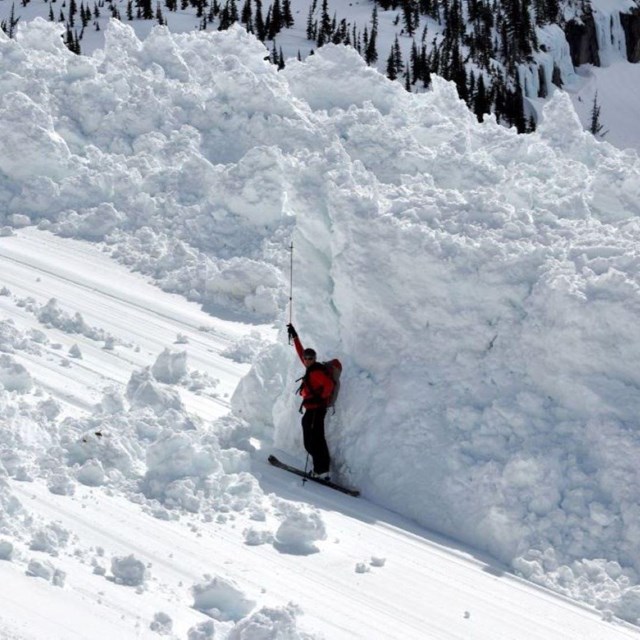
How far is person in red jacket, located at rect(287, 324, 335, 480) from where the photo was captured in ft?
27.7

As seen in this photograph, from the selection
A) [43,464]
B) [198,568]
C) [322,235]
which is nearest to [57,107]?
[322,235]

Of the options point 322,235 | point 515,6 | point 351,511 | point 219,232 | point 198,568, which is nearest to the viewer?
point 198,568

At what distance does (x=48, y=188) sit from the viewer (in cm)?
1523

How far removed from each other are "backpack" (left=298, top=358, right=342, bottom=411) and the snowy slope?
0.72 m

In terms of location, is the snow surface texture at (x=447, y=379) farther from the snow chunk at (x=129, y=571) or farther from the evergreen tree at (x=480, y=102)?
the evergreen tree at (x=480, y=102)

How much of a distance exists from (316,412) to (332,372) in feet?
1.19

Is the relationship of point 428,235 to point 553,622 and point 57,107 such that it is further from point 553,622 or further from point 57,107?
point 57,107

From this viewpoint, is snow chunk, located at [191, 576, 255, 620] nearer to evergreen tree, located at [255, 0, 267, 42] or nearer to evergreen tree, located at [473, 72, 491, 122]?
evergreen tree, located at [473, 72, 491, 122]

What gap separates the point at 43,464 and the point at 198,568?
1529 millimetres

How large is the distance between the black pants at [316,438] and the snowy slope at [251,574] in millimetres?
231

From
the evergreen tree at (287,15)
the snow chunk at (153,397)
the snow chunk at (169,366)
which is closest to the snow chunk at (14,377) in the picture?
the snow chunk at (153,397)

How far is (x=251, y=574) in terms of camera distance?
252 inches

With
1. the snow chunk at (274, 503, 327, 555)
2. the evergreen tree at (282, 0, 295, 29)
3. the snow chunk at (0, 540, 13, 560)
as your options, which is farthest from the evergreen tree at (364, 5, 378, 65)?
the snow chunk at (0, 540, 13, 560)

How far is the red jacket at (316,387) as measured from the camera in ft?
27.7
